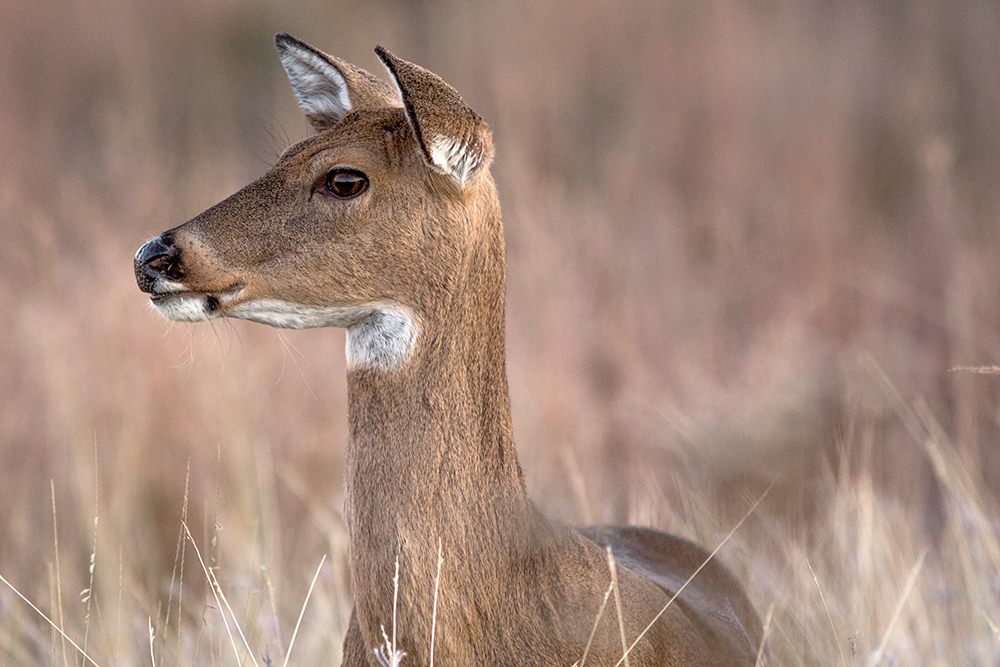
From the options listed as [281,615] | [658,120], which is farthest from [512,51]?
[281,615]

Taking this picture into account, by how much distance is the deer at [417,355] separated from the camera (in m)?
2.65

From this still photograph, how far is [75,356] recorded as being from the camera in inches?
237

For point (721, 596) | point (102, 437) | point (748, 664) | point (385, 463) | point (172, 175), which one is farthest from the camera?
point (172, 175)

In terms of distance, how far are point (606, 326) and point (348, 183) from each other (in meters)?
4.97

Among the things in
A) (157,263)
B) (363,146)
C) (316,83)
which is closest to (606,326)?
(316,83)

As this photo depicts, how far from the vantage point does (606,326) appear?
7.66m

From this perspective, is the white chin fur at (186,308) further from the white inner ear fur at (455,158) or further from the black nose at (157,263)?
the white inner ear fur at (455,158)

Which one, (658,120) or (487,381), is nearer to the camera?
(487,381)

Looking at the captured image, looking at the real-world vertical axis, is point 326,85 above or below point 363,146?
above

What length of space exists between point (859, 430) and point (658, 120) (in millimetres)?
4224

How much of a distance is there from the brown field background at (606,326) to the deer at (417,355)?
35 cm

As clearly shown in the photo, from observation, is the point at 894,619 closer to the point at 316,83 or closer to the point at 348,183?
the point at 348,183

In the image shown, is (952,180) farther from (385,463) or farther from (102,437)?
(385,463)

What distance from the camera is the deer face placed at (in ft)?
8.91
